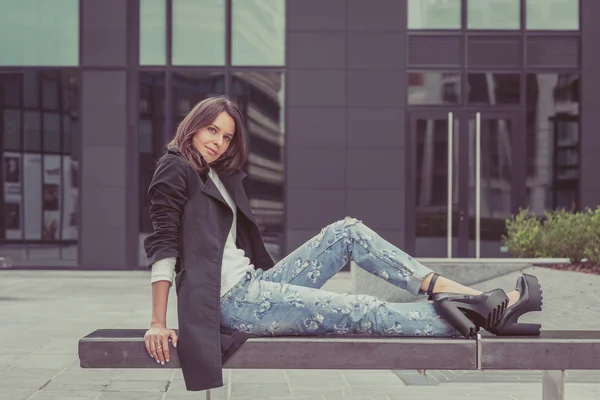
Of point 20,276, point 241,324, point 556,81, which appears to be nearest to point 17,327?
point 241,324

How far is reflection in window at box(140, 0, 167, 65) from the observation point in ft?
59.4

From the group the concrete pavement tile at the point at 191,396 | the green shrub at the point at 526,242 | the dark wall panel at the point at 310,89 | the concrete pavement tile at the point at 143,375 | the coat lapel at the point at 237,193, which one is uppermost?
the dark wall panel at the point at 310,89

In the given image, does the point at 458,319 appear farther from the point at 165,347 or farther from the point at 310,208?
the point at 310,208

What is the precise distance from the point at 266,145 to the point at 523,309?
14167 mm

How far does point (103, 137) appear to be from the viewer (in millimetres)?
18016

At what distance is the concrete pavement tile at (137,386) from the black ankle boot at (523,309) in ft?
9.50

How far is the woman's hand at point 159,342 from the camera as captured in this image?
13.0ft

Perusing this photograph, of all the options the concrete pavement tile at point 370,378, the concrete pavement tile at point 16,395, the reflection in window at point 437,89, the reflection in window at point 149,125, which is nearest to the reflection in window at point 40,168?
the reflection in window at point 149,125

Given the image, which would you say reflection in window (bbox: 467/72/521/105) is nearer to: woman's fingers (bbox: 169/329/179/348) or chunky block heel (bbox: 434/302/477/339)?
chunky block heel (bbox: 434/302/477/339)

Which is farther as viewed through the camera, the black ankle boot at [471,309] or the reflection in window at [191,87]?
the reflection in window at [191,87]

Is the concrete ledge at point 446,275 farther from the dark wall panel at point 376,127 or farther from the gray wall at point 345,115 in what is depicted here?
the dark wall panel at point 376,127

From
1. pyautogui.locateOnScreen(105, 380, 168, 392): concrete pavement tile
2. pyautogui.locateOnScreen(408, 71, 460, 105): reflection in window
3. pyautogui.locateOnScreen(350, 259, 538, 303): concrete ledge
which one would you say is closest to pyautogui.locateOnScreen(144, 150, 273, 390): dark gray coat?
pyautogui.locateOnScreen(105, 380, 168, 392): concrete pavement tile

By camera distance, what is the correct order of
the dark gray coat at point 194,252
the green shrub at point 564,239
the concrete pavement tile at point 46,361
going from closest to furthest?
the dark gray coat at point 194,252 → the concrete pavement tile at point 46,361 → the green shrub at point 564,239

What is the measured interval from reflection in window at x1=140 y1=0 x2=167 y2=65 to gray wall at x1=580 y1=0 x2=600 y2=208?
8.59 m
